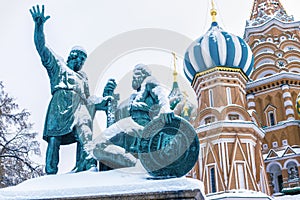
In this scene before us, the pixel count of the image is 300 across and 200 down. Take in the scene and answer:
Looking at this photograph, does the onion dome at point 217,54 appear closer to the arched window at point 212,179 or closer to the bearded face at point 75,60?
the arched window at point 212,179

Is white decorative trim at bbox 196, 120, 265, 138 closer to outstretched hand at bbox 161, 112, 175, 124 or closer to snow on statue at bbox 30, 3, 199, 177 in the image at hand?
snow on statue at bbox 30, 3, 199, 177

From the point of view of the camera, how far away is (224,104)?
2697 cm

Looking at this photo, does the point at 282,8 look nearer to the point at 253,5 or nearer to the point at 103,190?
the point at 253,5

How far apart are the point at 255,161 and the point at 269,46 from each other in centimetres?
1254

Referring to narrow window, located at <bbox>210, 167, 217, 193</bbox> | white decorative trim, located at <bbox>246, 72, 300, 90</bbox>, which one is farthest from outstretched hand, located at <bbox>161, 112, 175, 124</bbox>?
white decorative trim, located at <bbox>246, 72, 300, 90</bbox>

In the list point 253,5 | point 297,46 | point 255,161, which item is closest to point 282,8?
point 253,5

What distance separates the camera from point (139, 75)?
600cm

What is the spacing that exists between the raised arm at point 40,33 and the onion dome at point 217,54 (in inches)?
884

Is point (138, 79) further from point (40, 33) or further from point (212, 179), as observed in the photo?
point (212, 179)

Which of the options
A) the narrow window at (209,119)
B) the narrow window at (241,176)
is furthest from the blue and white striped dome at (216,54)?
the narrow window at (241,176)

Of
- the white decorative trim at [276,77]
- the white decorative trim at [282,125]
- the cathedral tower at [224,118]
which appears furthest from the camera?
the white decorative trim at [276,77]

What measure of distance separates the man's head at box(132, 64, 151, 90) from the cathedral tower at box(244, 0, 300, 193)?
74.3 ft

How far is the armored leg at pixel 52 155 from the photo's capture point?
579cm

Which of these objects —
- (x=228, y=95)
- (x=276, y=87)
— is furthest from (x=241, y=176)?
(x=276, y=87)
